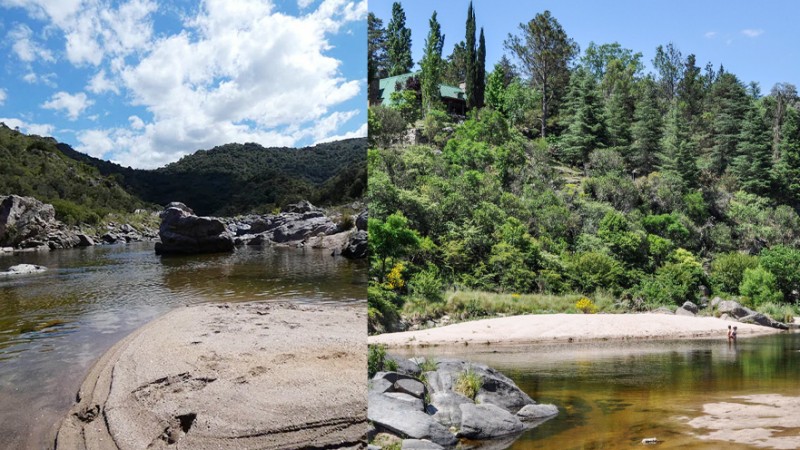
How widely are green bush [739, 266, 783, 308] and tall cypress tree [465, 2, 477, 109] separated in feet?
37.6

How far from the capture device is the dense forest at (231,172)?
3086mm

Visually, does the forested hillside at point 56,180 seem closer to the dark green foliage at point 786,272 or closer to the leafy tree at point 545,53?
the dark green foliage at point 786,272

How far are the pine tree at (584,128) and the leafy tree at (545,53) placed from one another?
1.91 metres

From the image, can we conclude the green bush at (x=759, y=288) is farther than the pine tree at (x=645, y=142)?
No

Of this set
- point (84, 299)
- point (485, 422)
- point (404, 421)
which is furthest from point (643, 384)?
point (84, 299)

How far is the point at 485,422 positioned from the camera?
392 centimetres

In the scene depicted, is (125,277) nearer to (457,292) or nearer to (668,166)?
(457,292)

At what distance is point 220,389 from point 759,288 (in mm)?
18639

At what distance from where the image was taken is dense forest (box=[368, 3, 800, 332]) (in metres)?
14.9

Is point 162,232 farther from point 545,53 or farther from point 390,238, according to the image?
point 545,53

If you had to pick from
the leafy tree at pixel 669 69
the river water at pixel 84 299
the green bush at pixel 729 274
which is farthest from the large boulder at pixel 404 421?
the leafy tree at pixel 669 69

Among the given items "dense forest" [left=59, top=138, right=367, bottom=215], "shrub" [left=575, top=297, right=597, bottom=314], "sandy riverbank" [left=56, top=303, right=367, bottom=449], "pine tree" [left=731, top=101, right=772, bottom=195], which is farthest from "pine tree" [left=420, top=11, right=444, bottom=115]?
"pine tree" [left=731, top=101, right=772, bottom=195]

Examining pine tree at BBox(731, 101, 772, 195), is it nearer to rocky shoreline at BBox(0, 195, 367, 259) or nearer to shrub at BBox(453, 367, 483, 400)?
rocky shoreline at BBox(0, 195, 367, 259)

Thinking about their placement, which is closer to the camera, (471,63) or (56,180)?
(56,180)
